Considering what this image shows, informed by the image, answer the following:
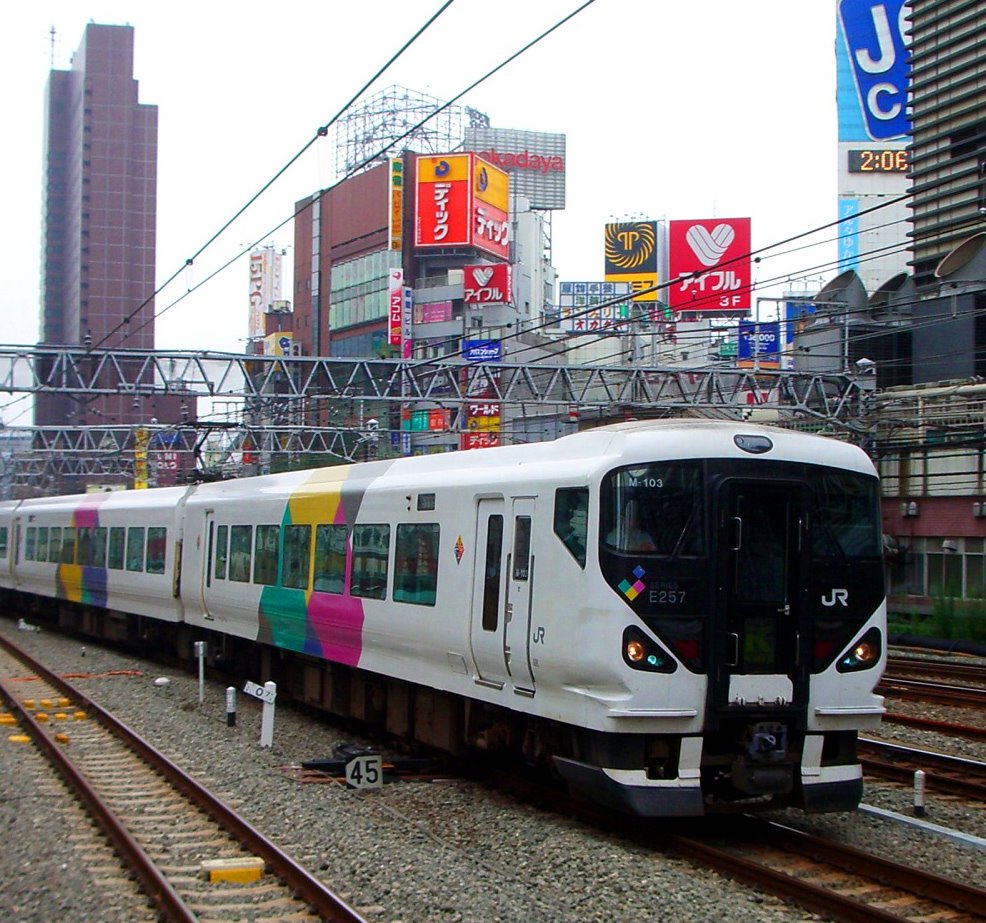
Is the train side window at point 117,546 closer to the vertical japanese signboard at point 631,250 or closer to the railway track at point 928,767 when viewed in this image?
the railway track at point 928,767

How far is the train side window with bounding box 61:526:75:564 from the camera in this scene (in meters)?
23.8

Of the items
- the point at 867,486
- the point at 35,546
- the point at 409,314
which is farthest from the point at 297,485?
the point at 409,314

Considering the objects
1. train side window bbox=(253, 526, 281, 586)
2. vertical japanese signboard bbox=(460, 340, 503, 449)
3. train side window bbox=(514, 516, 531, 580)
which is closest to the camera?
train side window bbox=(514, 516, 531, 580)

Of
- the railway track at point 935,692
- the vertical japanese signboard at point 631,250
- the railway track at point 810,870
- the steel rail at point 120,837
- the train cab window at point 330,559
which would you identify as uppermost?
the vertical japanese signboard at point 631,250

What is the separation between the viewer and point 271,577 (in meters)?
13.9

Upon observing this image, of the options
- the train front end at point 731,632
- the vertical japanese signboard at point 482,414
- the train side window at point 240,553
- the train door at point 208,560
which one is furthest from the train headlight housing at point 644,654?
the vertical japanese signboard at point 482,414

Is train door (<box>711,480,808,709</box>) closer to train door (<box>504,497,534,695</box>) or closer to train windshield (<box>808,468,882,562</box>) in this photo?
train windshield (<box>808,468,882,562</box>)

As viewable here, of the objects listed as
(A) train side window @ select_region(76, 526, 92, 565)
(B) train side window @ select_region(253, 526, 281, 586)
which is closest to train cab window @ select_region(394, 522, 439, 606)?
(B) train side window @ select_region(253, 526, 281, 586)

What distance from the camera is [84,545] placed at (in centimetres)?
2288

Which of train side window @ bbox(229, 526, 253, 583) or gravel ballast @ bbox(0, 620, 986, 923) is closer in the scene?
gravel ballast @ bbox(0, 620, 986, 923)

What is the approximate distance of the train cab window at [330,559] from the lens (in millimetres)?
11922

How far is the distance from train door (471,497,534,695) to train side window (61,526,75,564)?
1638 cm

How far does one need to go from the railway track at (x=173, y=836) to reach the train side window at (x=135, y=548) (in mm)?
6126

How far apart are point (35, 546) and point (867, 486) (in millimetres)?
Answer: 22131
